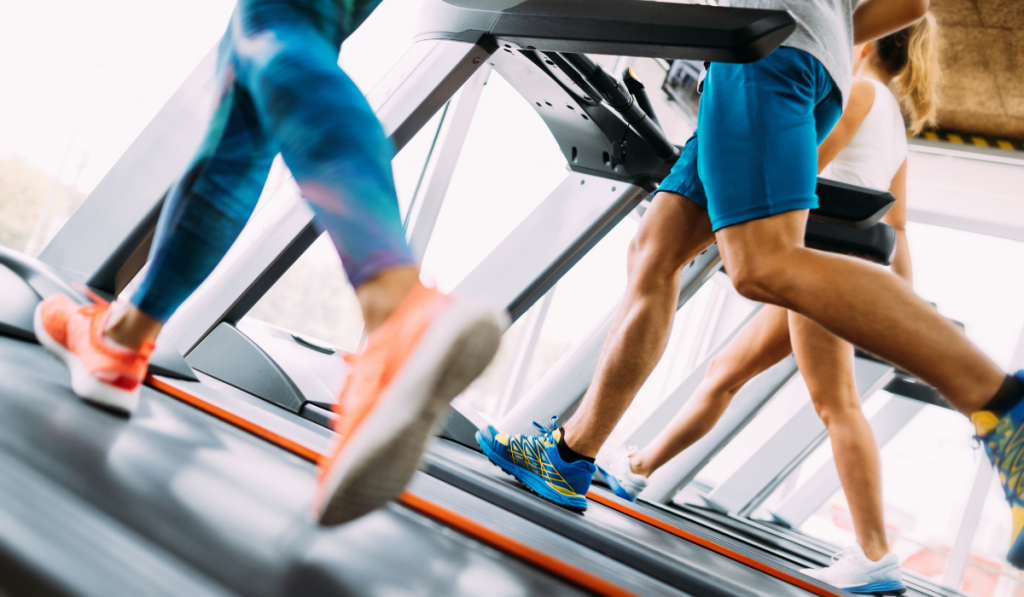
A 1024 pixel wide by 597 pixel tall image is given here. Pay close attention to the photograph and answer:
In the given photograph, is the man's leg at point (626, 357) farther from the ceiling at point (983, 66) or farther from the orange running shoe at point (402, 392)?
the ceiling at point (983, 66)

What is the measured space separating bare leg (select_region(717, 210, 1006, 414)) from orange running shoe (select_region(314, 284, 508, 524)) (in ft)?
1.90

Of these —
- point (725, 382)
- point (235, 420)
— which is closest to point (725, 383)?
point (725, 382)

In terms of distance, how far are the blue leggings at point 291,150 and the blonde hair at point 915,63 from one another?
1552mm

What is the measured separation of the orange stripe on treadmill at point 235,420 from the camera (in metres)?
0.90

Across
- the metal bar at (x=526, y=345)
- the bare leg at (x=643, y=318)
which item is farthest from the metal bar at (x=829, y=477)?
the bare leg at (x=643, y=318)

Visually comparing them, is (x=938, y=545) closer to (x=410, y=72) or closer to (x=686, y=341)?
(x=686, y=341)

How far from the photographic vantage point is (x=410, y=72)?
4.71 ft

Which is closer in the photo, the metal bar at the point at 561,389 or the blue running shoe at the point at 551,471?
the blue running shoe at the point at 551,471

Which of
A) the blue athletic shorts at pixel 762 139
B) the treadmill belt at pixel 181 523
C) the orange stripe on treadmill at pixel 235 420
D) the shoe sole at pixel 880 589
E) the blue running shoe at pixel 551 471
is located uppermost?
the blue athletic shorts at pixel 762 139

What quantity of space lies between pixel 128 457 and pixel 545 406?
1.71m

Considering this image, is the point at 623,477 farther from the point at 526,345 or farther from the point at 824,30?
the point at 526,345

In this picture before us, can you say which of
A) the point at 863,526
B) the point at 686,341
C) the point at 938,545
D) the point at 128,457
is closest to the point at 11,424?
the point at 128,457

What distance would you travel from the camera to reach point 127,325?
773 mm

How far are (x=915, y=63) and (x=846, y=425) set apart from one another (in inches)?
38.7
